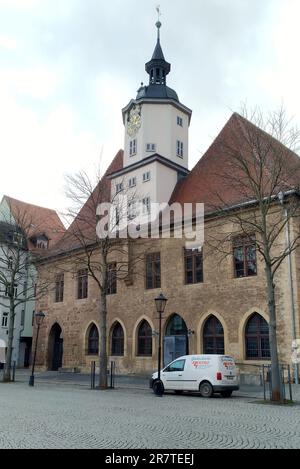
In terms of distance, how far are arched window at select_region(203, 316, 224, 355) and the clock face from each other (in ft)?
49.7

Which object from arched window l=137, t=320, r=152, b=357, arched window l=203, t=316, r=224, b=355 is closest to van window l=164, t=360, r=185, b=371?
arched window l=203, t=316, r=224, b=355

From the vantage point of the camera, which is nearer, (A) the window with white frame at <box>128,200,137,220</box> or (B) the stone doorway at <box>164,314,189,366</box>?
(B) the stone doorway at <box>164,314,189,366</box>

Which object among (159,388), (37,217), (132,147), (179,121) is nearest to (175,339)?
(159,388)

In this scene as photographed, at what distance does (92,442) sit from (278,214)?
57.8 ft

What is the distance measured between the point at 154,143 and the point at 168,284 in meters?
10.6

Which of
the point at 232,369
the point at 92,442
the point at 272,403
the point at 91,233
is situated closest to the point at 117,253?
the point at 91,233

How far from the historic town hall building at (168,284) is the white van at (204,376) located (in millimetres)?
4915

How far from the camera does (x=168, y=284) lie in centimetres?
2836

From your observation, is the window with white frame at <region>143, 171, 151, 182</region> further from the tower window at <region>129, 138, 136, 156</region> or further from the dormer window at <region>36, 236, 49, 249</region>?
the dormer window at <region>36, 236, 49, 249</region>

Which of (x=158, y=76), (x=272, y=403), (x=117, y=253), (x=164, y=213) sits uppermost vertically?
(x=158, y=76)

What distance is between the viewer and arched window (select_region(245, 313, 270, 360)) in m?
23.4

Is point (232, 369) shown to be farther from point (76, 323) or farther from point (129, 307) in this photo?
point (76, 323)

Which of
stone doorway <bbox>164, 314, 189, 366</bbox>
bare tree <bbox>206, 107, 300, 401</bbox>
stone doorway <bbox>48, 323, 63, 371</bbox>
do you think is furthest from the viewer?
stone doorway <bbox>48, 323, 63, 371</bbox>

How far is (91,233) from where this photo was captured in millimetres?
33531
